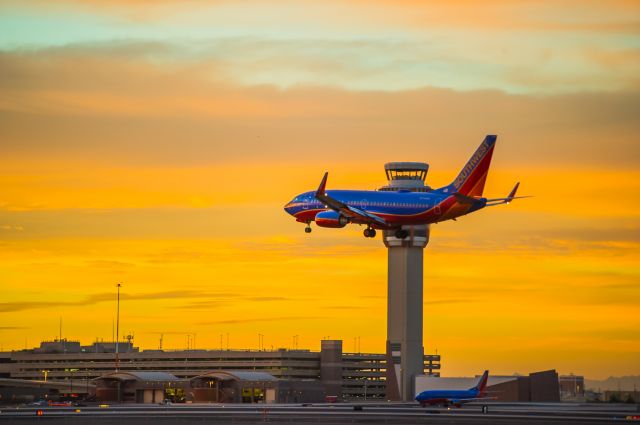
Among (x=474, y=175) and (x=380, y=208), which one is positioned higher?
(x=474, y=175)

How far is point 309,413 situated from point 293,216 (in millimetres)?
39484

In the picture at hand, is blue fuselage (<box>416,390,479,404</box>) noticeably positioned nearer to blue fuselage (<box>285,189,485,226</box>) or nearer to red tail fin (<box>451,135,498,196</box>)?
blue fuselage (<box>285,189,485,226</box>)

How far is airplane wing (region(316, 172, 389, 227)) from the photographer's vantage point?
169 m

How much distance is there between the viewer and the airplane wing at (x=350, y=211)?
16870 cm

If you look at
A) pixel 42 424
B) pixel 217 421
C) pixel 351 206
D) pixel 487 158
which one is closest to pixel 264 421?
pixel 217 421

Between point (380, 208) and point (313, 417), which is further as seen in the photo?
point (380, 208)

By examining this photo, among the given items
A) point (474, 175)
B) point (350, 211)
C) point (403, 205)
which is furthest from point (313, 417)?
point (474, 175)

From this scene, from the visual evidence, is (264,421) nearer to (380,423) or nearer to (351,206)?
(380,423)

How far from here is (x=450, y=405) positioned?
18100 centimetres

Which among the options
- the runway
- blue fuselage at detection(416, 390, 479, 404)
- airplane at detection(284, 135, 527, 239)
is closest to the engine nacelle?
airplane at detection(284, 135, 527, 239)

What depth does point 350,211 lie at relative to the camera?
563ft

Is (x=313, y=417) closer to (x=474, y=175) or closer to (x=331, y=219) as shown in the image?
(x=331, y=219)

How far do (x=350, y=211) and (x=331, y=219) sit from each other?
10.9 ft

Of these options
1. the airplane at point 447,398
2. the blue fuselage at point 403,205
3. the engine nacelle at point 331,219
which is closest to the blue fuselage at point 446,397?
the airplane at point 447,398
